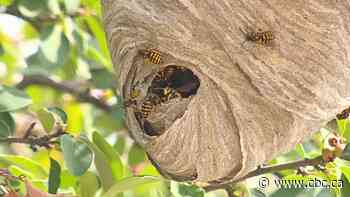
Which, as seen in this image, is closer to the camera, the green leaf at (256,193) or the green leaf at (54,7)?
the green leaf at (256,193)

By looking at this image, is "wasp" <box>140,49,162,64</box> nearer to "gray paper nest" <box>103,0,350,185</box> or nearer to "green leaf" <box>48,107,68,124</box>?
"gray paper nest" <box>103,0,350,185</box>

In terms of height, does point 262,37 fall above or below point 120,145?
above

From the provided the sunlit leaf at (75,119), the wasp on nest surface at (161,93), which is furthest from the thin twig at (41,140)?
the sunlit leaf at (75,119)

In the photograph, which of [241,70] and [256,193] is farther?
[256,193]

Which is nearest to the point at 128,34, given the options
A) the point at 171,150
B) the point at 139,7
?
the point at 139,7

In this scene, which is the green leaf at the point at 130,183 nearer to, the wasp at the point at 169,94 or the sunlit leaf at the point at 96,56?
the wasp at the point at 169,94

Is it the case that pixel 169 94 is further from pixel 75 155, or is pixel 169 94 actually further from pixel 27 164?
pixel 27 164

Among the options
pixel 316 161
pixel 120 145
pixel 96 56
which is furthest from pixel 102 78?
pixel 316 161

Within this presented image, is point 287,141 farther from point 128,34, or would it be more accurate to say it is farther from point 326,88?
point 128,34
